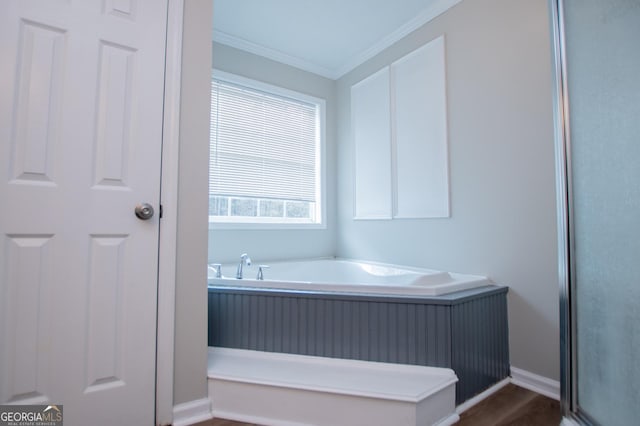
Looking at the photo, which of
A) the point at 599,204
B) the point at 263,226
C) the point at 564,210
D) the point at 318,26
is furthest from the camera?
the point at 263,226

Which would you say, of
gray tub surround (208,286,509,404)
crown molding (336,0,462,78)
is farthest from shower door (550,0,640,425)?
crown molding (336,0,462,78)

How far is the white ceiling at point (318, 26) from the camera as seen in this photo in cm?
237

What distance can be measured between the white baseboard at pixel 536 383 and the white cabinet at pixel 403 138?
1058 millimetres

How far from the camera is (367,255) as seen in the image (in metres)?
2.96

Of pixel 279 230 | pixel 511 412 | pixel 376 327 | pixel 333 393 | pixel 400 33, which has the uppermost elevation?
pixel 400 33

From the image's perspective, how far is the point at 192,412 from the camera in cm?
140

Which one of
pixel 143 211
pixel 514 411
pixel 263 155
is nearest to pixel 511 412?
pixel 514 411

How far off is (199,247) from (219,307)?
0.52 metres

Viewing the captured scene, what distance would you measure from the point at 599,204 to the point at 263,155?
8.15 feet

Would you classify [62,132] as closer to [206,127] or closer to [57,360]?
[206,127]

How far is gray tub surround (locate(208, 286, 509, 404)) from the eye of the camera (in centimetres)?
152

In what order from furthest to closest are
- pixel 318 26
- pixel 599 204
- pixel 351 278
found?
pixel 351 278 → pixel 318 26 → pixel 599 204

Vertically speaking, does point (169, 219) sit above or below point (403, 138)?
below

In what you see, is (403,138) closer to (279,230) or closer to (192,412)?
(279,230)
